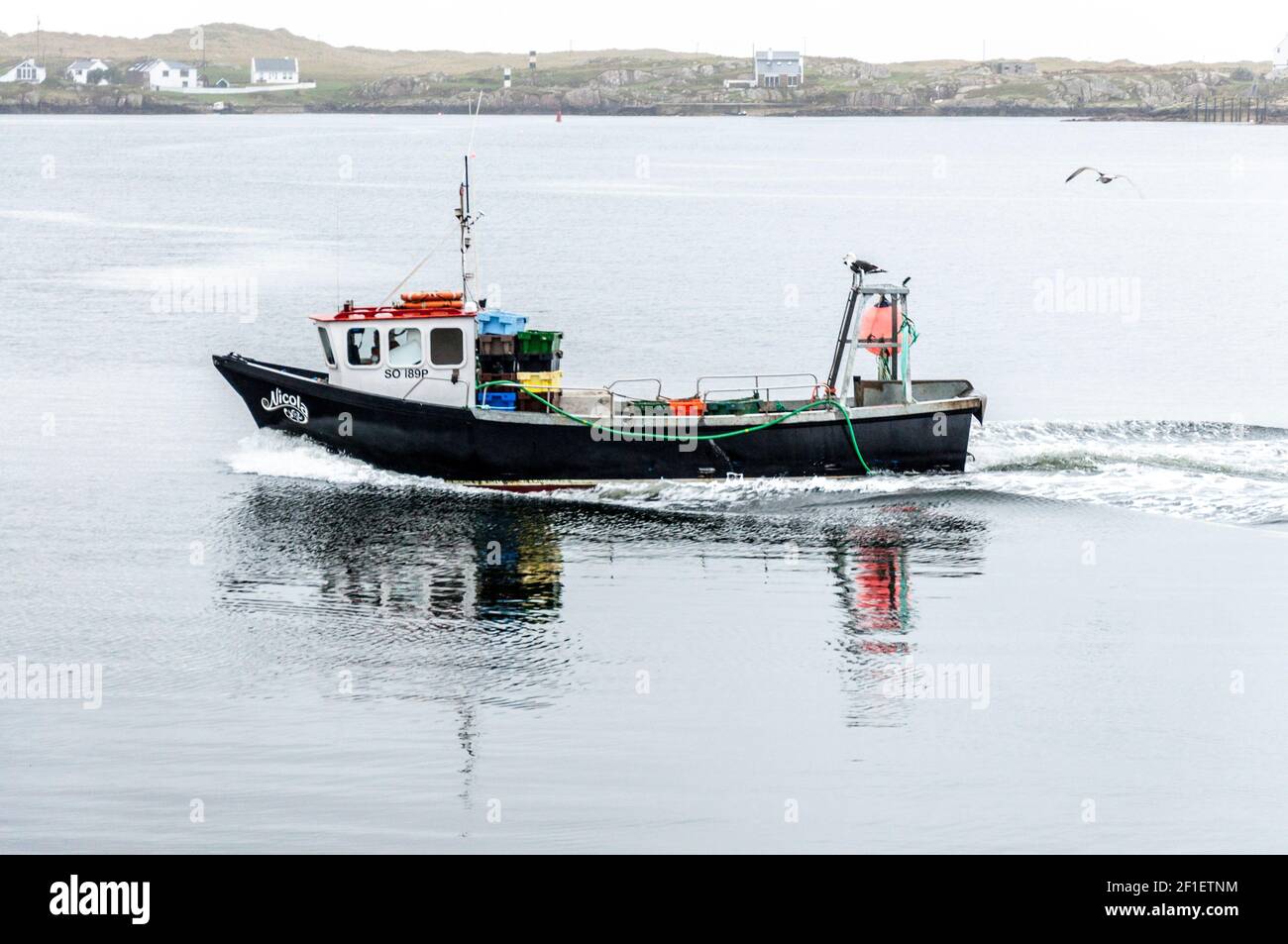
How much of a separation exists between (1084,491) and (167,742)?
63.0 ft

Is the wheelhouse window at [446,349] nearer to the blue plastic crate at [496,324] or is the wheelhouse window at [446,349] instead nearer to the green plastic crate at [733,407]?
the blue plastic crate at [496,324]

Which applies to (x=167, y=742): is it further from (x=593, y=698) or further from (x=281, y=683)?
(x=593, y=698)

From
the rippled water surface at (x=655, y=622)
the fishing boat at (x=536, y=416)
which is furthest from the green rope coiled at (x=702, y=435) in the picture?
the rippled water surface at (x=655, y=622)

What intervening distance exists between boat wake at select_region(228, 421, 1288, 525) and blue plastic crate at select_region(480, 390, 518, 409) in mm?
1771

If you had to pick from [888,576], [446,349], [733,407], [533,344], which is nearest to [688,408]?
[733,407]

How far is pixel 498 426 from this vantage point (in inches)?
1238

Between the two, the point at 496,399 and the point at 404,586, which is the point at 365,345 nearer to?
the point at 496,399

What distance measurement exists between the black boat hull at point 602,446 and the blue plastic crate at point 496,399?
1.36ft

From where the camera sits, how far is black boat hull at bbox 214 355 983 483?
104ft

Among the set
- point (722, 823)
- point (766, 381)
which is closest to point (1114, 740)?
point (722, 823)

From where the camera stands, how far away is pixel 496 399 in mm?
31766
